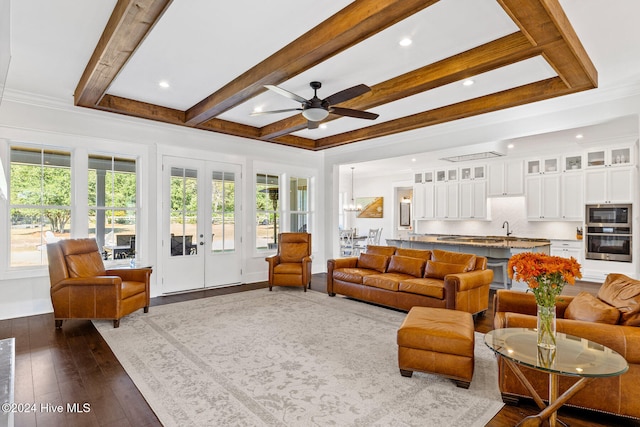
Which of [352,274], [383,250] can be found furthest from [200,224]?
[383,250]

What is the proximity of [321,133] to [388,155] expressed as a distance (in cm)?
141

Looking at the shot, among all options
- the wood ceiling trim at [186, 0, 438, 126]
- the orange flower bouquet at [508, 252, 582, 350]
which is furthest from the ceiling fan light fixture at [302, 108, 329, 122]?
the orange flower bouquet at [508, 252, 582, 350]

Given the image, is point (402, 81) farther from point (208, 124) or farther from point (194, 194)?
point (194, 194)

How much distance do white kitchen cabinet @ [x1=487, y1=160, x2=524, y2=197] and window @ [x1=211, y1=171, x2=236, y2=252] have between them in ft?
20.1

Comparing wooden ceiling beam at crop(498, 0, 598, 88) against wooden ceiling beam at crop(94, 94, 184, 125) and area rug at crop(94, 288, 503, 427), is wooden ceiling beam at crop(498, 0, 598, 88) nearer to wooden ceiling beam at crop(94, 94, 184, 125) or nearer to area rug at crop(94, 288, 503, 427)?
area rug at crop(94, 288, 503, 427)

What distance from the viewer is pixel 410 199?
11523 mm

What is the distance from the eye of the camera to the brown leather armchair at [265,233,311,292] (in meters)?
5.91

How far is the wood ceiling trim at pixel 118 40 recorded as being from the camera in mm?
2486

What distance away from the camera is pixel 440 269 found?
473 cm

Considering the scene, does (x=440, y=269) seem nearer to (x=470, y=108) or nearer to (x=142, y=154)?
(x=470, y=108)

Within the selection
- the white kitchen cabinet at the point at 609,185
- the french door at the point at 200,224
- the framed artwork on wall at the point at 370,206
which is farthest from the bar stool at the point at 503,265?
the framed artwork on wall at the point at 370,206

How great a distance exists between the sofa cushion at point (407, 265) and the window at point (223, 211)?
10.0 ft

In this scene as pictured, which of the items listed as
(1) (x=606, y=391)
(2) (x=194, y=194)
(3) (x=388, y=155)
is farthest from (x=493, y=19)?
(2) (x=194, y=194)

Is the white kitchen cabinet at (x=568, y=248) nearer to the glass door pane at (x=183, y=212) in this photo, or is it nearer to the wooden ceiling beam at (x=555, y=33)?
the wooden ceiling beam at (x=555, y=33)
